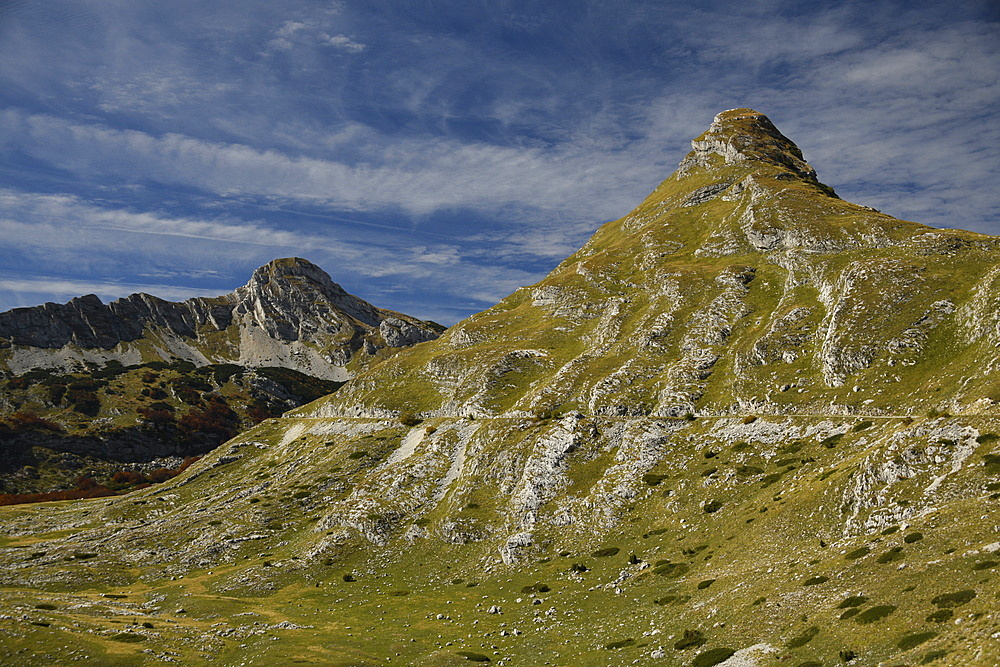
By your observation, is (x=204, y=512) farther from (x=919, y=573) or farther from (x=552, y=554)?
(x=919, y=573)

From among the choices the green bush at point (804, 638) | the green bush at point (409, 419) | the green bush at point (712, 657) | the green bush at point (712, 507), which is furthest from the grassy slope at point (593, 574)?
the green bush at point (409, 419)

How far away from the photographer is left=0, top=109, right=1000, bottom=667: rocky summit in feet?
138

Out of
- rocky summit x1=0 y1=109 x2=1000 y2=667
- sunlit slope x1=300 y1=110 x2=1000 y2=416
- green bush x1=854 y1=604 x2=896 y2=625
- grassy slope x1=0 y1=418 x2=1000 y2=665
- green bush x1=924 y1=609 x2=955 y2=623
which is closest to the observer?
green bush x1=924 y1=609 x2=955 y2=623

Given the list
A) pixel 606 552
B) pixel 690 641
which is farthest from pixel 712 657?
pixel 606 552

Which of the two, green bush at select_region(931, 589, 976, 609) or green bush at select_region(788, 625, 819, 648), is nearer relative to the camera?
green bush at select_region(931, 589, 976, 609)

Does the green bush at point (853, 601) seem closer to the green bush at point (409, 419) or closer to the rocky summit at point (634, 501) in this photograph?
the rocky summit at point (634, 501)

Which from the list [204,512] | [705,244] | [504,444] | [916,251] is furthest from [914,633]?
[705,244]

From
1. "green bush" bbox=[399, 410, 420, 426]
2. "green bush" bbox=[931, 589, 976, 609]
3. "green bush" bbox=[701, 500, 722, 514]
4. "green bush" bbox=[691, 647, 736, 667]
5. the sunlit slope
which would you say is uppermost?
the sunlit slope

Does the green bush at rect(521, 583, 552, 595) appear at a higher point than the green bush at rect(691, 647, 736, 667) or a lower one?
lower

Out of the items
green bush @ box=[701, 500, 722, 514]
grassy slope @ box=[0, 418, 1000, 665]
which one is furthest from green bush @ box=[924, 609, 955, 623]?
green bush @ box=[701, 500, 722, 514]

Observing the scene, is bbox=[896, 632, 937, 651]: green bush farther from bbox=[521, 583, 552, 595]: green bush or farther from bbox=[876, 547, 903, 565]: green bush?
bbox=[521, 583, 552, 595]: green bush

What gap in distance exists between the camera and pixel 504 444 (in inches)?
3927

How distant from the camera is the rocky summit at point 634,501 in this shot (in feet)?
138

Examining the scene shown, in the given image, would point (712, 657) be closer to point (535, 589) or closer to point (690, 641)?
point (690, 641)
